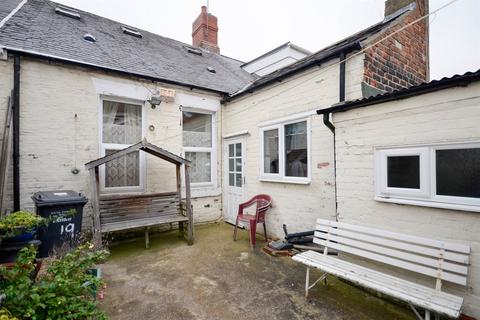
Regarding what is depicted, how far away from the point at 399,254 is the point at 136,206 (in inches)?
193

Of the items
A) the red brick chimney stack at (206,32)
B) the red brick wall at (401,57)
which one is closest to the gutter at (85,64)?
the red brick wall at (401,57)

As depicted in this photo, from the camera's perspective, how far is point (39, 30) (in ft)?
17.5

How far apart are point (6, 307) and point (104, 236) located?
3810 mm

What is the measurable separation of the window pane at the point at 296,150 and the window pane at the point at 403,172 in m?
1.80

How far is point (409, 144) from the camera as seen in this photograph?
9.52 feet

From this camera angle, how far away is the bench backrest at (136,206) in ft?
15.9

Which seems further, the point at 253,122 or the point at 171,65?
the point at 171,65

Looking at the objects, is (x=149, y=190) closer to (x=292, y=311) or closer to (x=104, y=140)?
(x=104, y=140)

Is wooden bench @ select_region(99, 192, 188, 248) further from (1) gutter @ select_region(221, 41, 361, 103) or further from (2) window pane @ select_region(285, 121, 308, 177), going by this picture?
(1) gutter @ select_region(221, 41, 361, 103)

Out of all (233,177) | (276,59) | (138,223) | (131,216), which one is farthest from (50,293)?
(276,59)

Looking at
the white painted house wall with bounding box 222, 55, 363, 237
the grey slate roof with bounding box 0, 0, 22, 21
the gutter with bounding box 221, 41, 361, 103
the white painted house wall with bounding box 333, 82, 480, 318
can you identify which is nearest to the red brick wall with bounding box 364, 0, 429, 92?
the gutter with bounding box 221, 41, 361, 103

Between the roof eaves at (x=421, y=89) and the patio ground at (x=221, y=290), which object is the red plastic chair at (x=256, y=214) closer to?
the patio ground at (x=221, y=290)

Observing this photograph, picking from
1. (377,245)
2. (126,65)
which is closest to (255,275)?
(377,245)

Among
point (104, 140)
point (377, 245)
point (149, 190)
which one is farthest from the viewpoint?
point (149, 190)
